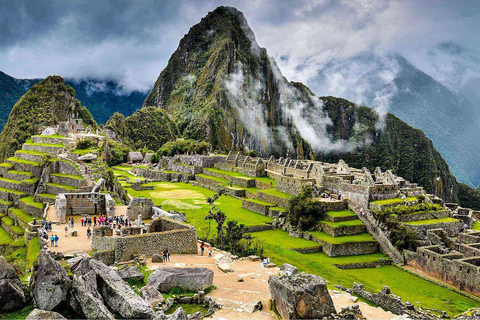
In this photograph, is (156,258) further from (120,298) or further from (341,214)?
(341,214)

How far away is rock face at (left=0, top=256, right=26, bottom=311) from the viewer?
31.4 ft

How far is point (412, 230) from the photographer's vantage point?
32312 millimetres

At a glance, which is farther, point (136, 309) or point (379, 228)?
point (379, 228)

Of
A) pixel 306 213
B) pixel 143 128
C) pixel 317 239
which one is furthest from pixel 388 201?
pixel 143 128

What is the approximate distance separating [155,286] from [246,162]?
5058cm

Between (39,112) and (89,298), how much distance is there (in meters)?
92.3

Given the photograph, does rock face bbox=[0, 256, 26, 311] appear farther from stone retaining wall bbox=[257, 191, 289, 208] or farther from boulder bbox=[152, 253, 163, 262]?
stone retaining wall bbox=[257, 191, 289, 208]

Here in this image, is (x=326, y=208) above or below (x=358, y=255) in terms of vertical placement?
above

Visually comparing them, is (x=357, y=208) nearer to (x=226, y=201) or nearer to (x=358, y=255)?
(x=358, y=255)

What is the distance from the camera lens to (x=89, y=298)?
9508mm

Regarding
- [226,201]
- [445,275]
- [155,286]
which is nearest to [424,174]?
[226,201]

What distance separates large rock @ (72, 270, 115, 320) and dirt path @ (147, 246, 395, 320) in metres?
4.04

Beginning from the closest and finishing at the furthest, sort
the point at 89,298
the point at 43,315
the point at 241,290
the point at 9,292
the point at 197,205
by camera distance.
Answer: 1. the point at 43,315
2. the point at 89,298
3. the point at 9,292
4. the point at 241,290
5. the point at 197,205

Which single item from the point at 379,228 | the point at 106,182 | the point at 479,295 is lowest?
the point at 479,295
